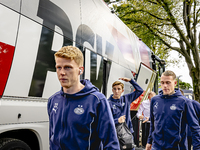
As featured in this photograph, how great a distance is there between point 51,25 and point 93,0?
1.90 m

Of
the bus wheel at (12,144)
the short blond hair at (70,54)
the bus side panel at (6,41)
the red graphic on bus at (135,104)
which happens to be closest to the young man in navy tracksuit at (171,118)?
the bus wheel at (12,144)

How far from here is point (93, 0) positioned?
16.8 feet

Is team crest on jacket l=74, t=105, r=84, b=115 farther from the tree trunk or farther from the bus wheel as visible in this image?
the tree trunk

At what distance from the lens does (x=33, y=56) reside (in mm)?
3137

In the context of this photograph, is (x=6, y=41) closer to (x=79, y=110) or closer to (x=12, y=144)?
(x=12, y=144)

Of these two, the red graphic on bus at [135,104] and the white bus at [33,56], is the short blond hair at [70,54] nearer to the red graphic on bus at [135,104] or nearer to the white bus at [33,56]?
the white bus at [33,56]

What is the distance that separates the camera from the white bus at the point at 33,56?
9.06ft

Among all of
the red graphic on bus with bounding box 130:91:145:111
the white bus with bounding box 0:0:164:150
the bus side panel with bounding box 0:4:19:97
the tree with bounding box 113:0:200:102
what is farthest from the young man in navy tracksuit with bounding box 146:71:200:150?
the tree with bounding box 113:0:200:102

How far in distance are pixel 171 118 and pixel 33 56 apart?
7.17 feet

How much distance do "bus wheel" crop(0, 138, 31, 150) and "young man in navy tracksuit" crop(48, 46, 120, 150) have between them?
104 cm

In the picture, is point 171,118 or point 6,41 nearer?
point 6,41

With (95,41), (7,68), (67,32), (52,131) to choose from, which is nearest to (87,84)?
(52,131)

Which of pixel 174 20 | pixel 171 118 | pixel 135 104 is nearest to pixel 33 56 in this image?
pixel 171 118

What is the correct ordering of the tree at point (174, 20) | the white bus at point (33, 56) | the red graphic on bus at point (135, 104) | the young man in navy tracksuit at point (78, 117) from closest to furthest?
the young man in navy tracksuit at point (78, 117) < the white bus at point (33, 56) < the red graphic on bus at point (135, 104) < the tree at point (174, 20)
